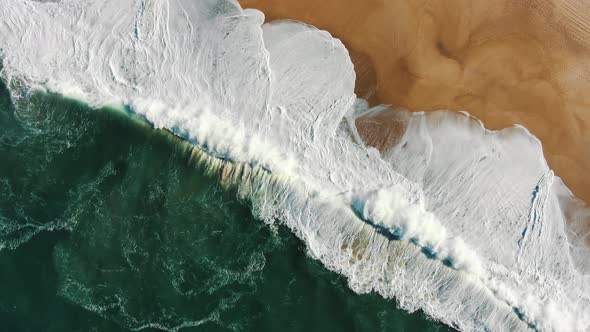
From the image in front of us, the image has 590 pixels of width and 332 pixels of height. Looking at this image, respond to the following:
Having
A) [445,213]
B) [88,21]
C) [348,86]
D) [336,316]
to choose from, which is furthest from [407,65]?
[88,21]

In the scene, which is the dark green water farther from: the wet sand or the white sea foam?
the wet sand

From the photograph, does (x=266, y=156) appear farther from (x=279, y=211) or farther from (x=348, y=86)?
(x=348, y=86)

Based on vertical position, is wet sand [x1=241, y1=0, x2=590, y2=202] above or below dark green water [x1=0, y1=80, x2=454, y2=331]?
above

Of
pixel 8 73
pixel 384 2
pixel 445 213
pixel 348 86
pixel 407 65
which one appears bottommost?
pixel 8 73

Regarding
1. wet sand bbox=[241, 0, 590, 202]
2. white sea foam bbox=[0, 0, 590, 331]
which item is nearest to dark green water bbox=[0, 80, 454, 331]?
white sea foam bbox=[0, 0, 590, 331]

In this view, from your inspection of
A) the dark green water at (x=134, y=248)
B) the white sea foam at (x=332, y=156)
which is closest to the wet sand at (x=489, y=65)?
the white sea foam at (x=332, y=156)

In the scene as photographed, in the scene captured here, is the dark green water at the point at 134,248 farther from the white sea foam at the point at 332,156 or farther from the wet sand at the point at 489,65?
the wet sand at the point at 489,65
